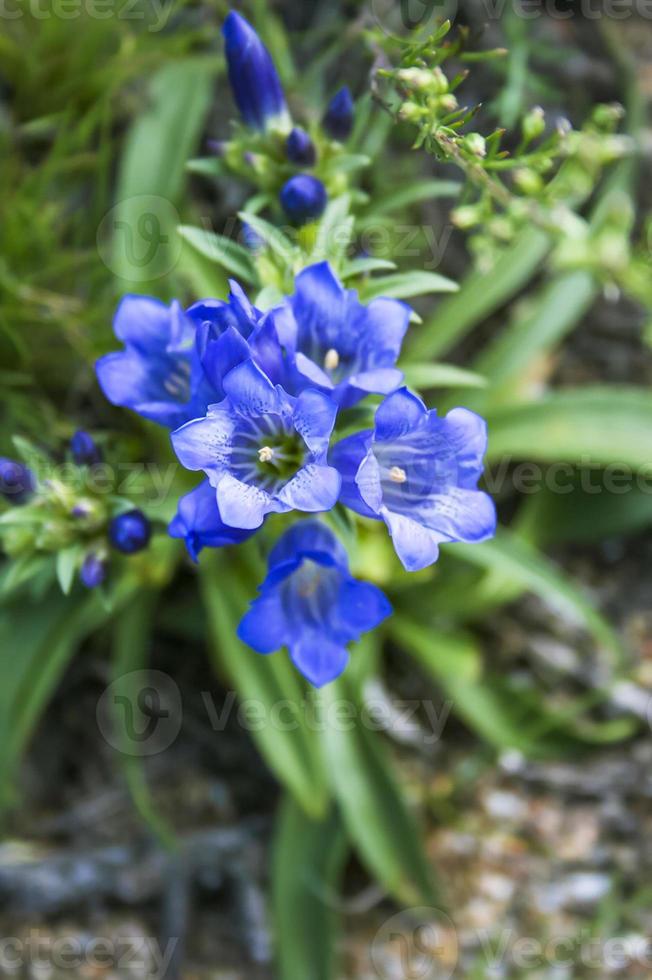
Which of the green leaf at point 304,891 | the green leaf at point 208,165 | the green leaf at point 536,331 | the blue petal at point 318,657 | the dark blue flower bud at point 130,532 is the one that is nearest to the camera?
the blue petal at point 318,657

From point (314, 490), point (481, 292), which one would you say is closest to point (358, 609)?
point (314, 490)

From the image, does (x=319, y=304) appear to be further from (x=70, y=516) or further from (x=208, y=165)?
(x=70, y=516)

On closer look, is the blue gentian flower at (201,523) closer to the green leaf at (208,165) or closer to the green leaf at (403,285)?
the green leaf at (403,285)

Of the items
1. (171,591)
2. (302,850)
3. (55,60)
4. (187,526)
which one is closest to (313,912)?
(302,850)

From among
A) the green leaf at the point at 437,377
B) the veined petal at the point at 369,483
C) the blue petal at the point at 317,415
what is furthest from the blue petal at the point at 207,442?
the green leaf at the point at 437,377

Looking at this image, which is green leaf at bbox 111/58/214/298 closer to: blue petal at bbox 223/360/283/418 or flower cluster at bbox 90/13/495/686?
flower cluster at bbox 90/13/495/686
